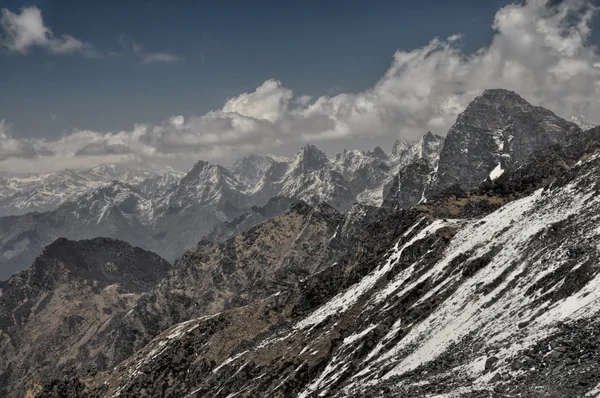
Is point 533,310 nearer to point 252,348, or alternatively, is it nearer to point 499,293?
point 499,293

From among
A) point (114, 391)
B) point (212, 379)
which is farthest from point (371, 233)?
point (114, 391)

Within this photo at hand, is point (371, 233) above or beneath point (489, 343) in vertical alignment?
above

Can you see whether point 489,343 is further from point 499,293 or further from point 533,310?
point 499,293

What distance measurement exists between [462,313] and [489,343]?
1830 centimetres

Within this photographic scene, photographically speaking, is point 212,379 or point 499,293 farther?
point 212,379

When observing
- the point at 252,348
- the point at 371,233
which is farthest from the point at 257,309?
the point at 371,233

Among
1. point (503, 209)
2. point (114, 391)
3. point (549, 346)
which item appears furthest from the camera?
point (114, 391)

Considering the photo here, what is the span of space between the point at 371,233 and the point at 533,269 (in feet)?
369

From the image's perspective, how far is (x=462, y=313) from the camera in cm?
7488

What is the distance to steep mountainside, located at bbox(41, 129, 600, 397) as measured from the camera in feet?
155

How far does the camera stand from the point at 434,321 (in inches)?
3123

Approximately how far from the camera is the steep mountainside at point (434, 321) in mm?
47219

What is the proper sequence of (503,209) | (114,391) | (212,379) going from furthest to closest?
1. (114,391)
2. (212,379)
3. (503,209)

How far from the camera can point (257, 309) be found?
173m
